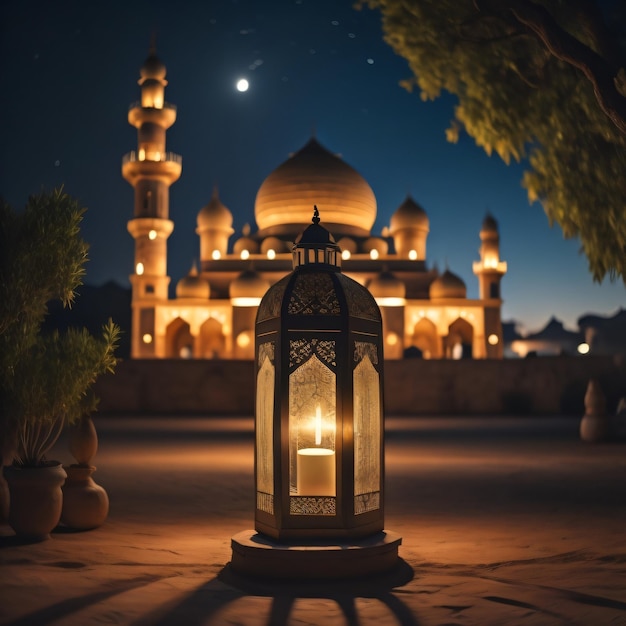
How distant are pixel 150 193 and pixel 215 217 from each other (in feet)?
17.7

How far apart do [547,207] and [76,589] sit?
5597 millimetres

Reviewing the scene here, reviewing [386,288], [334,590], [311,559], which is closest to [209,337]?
[386,288]

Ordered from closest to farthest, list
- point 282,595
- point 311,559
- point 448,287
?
point 282,595 → point 311,559 → point 448,287

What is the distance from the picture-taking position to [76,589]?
4910mm

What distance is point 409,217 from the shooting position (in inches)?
1569

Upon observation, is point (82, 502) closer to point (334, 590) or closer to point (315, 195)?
point (334, 590)

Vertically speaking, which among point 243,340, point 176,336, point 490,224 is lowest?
point 243,340

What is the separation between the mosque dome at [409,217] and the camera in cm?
3972

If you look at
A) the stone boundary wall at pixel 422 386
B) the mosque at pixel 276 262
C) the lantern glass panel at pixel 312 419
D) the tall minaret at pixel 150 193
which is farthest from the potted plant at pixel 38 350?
the tall minaret at pixel 150 193

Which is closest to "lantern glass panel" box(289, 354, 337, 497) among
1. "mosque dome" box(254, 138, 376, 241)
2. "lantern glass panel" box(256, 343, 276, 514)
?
"lantern glass panel" box(256, 343, 276, 514)

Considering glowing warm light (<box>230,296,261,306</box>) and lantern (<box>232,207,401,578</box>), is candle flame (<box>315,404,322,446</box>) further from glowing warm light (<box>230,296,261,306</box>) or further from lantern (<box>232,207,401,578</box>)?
glowing warm light (<box>230,296,261,306</box>)

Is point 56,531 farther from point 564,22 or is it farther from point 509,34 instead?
point 564,22

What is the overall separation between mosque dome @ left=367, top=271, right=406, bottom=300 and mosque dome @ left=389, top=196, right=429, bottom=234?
18.5ft

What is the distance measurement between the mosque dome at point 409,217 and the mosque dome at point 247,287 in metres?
8.65
